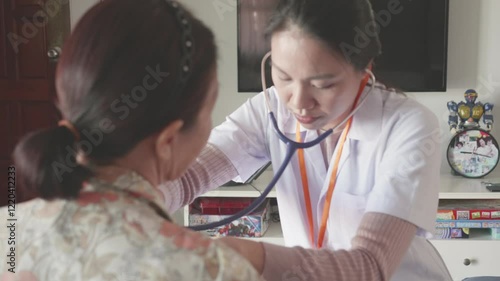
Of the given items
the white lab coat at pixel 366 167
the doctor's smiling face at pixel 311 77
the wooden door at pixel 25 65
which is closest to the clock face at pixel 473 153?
the white lab coat at pixel 366 167

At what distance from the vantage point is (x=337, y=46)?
0.98 metres

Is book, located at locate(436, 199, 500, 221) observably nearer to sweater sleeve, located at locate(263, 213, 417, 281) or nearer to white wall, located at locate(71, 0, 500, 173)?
white wall, located at locate(71, 0, 500, 173)

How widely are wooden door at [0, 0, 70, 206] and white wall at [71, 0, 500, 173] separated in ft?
2.22

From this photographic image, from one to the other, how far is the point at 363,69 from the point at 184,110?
1.54 ft

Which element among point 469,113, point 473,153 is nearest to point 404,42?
point 469,113

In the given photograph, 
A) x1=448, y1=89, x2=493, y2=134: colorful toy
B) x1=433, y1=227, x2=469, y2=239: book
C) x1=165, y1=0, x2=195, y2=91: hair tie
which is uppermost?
x1=165, y1=0, x2=195, y2=91: hair tie

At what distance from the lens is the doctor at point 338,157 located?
0.90 m

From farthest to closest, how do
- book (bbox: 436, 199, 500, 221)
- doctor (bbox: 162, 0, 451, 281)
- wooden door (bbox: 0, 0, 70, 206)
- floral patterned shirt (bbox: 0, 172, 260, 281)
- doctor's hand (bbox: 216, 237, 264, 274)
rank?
wooden door (bbox: 0, 0, 70, 206), book (bbox: 436, 199, 500, 221), doctor (bbox: 162, 0, 451, 281), doctor's hand (bbox: 216, 237, 264, 274), floral patterned shirt (bbox: 0, 172, 260, 281)

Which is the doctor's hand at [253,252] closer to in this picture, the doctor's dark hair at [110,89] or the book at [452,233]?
the doctor's dark hair at [110,89]

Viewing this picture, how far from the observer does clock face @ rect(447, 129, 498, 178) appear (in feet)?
9.19

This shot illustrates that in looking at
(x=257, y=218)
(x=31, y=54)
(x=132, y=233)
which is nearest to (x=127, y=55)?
(x=132, y=233)

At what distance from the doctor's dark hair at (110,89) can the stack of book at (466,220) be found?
2.22 m

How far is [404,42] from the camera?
287cm

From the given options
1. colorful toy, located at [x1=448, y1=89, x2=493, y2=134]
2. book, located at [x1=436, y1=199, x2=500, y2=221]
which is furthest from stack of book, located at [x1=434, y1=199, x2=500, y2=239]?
colorful toy, located at [x1=448, y1=89, x2=493, y2=134]
